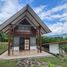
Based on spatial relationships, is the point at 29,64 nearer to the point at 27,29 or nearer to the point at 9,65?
the point at 9,65

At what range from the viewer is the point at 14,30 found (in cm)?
1734

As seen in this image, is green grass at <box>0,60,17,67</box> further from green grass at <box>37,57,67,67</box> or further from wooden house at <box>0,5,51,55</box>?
wooden house at <box>0,5,51,55</box>

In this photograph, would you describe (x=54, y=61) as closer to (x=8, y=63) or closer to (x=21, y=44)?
(x=8, y=63)

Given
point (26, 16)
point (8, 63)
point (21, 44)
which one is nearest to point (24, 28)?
point (26, 16)

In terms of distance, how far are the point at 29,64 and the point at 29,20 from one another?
6930 mm

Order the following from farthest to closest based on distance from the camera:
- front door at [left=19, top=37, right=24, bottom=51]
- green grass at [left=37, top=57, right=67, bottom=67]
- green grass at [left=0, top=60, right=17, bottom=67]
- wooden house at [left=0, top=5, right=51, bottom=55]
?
front door at [left=19, top=37, right=24, bottom=51] → wooden house at [left=0, top=5, right=51, bottom=55] → green grass at [left=37, top=57, right=67, bottom=67] → green grass at [left=0, top=60, right=17, bottom=67]

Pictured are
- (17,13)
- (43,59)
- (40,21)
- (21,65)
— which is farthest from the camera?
Result: (40,21)

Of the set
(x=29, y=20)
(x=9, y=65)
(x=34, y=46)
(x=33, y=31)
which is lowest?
(x=9, y=65)

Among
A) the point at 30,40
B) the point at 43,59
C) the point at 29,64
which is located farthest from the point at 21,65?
the point at 30,40

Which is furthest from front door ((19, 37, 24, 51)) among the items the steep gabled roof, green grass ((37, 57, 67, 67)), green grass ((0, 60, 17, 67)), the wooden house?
green grass ((0, 60, 17, 67))

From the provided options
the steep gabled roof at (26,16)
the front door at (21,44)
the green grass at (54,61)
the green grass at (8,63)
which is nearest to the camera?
the green grass at (8,63)

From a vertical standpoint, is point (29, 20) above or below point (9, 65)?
above

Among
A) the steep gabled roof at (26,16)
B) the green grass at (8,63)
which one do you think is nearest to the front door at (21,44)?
the steep gabled roof at (26,16)

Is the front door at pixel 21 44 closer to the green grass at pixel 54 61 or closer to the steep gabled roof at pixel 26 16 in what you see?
the steep gabled roof at pixel 26 16
